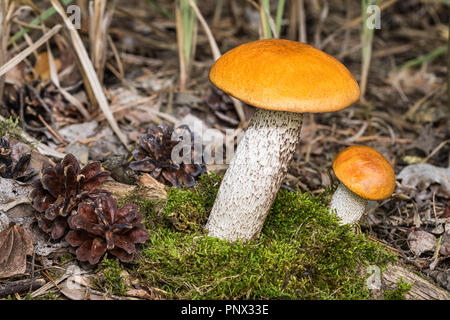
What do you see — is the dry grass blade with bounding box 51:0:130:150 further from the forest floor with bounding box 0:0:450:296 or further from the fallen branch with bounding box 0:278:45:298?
the fallen branch with bounding box 0:278:45:298

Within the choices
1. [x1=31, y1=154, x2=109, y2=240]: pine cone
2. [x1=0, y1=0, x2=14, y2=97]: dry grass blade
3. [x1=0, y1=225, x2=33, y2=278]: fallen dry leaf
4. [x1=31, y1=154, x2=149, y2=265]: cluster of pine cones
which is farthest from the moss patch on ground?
[x1=0, y1=0, x2=14, y2=97]: dry grass blade

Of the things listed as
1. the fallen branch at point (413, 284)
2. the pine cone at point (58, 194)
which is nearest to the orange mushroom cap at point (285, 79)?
the pine cone at point (58, 194)

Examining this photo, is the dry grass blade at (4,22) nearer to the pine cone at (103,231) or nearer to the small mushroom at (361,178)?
the pine cone at (103,231)

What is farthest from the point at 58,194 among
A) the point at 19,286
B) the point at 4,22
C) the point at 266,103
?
the point at 4,22

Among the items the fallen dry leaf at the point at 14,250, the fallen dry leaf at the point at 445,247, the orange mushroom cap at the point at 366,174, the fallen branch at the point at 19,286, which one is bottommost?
the fallen dry leaf at the point at 445,247
